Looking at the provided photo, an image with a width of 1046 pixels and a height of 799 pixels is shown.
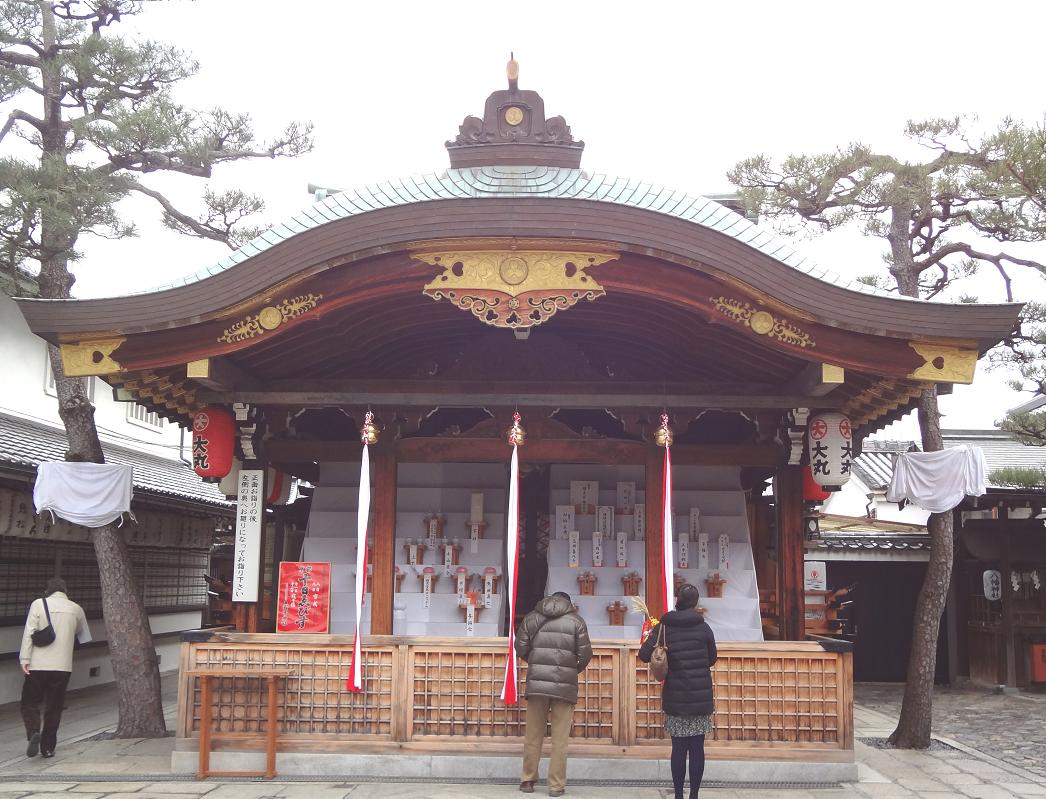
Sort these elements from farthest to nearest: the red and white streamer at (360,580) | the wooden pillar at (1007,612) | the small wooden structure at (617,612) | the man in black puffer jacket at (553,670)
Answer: the wooden pillar at (1007,612) → the small wooden structure at (617,612) → the red and white streamer at (360,580) → the man in black puffer jacket at (553,670)

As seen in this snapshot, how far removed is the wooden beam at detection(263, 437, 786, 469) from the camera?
31.3 feet

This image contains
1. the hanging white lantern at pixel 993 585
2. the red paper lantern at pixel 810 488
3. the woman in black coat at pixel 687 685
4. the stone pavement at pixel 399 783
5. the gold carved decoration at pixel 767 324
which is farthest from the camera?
the hanging white lantern at pixel 993 585

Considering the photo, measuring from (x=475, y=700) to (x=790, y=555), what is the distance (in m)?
3.47

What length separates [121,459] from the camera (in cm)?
1780

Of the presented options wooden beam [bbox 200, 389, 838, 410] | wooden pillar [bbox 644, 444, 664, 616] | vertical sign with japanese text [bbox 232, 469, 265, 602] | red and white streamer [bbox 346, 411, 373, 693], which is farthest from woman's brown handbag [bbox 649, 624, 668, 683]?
vertical sign with japanese text [bbox 232, 469, 265, 602]

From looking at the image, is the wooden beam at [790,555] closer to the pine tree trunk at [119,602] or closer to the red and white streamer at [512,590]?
the red and white streamer at [512,590]

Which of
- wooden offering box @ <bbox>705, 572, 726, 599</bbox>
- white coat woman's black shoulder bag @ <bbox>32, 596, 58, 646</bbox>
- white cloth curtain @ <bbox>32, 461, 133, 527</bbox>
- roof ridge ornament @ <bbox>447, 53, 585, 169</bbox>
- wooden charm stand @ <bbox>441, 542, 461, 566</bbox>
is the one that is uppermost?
roof ridge ornament @ <bbox>447, 53, 585, 169</bbox>

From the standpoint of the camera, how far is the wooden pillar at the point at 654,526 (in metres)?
9.22

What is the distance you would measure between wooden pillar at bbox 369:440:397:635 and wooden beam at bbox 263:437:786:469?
0.54 ft

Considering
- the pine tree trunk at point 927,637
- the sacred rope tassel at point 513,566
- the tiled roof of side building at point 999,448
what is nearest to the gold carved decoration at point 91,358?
the sacred rope tassel at point 513,566

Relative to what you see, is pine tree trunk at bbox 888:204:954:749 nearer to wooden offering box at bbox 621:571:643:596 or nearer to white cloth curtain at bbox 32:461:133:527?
wooden offering box at bbox 621:571:643:596

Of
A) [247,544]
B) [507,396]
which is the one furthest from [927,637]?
[247,544]

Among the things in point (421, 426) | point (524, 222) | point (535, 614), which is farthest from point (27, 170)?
point (535, 614)

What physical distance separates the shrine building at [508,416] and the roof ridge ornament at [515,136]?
23mm
